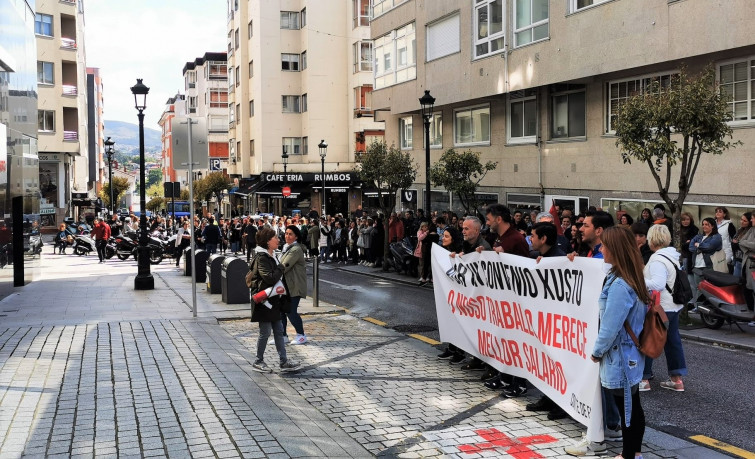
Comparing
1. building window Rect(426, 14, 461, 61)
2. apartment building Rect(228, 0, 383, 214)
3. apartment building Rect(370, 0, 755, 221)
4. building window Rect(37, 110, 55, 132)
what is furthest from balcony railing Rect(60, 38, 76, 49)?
building window Rect(426, 14, 461, 61)

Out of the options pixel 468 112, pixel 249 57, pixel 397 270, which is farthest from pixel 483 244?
pixel 249 57

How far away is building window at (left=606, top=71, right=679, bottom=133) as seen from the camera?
64.4 ft

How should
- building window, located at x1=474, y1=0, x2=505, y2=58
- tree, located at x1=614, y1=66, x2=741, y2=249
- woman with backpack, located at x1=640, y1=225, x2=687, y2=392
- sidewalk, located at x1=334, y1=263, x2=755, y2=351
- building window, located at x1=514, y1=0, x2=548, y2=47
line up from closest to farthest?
woman with backpack, located at x1=640, y1=225, x2=687, y2=392 → sidewalk, located at x1=334, y1=263, x2=755, y2=351 → tree, located at x1=614, y1=66, x2=741, y2=249 → building window, located at x1=514, y1=0, x2=548, y2=47 → building window, located at x1=474, y1=0, x2=505, y2=58

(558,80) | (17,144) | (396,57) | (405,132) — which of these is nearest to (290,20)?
(405,132)

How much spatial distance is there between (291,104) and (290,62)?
123 inches

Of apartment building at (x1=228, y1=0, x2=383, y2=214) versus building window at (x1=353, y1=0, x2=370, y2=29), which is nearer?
building window at (x1=353, y1=0, x2=370, y2=29)

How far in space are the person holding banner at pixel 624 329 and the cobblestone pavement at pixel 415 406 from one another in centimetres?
80

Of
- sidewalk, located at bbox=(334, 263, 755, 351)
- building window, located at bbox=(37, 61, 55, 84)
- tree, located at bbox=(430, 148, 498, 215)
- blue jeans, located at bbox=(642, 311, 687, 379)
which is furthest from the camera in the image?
building window, located at bbox=(37, 61, 55, 84)

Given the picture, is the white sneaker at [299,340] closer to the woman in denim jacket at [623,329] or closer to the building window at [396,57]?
the woman in denim jacket at [623,329]

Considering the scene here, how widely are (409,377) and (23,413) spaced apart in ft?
13.3

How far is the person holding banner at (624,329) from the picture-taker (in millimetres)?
5535

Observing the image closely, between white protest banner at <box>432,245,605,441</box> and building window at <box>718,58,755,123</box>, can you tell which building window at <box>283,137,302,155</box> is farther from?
white protest banner at <box>432,245,605,441</box>

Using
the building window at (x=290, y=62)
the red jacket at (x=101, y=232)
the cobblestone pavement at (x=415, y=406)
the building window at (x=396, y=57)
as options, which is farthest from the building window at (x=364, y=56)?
the cobblestone pavement at (x=415, y=406)

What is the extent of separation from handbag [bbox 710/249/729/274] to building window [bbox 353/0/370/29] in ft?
146
